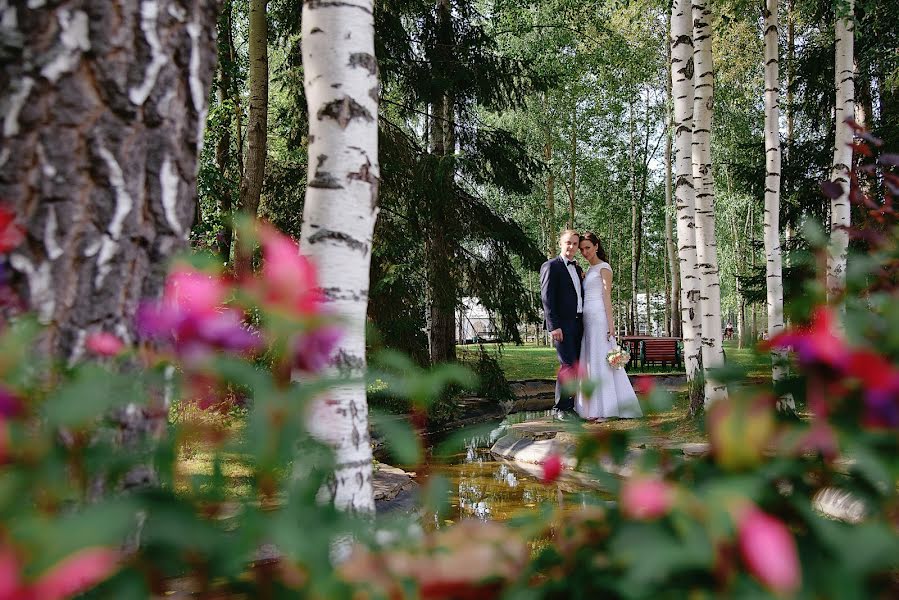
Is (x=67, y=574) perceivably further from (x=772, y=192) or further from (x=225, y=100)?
(x=225, y=100)

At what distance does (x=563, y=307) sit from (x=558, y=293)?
16 centimetres

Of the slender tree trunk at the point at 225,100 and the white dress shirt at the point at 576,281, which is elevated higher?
the slender tree trunk at the point at 225,100

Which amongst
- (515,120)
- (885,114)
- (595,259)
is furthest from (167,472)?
(515,120)

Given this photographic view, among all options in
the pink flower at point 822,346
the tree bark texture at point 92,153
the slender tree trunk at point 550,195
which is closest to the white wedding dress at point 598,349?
the tree bark texture at point 92,153

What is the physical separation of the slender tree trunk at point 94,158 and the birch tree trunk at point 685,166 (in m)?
6.25

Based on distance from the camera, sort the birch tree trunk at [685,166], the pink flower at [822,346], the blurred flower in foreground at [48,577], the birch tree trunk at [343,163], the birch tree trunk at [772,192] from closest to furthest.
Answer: the blurred flower in foreground at [48,577] → the pink flower at [822,346] → the birch tree trunk at [343,163] → the birch tree trunk at [685,166] → the birch tree trunk at [772,192]

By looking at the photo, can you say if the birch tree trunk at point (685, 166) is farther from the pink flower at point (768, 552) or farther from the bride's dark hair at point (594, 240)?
the pink flower at point (768, 552)

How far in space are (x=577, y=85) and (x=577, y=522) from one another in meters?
19.0

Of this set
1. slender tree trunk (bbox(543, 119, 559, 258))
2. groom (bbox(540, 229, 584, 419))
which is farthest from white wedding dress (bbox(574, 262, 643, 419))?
slender tree trunk (bbox(543, 119, 559, 258))

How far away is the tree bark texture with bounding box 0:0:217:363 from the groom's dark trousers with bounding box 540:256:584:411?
19.8ft

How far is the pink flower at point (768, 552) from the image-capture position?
525 mm

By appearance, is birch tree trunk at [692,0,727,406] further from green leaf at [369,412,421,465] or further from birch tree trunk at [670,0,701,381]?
green leaf at [369,412,421,465]

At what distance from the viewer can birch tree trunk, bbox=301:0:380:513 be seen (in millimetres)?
2016

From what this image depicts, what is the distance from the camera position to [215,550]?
0.65m
